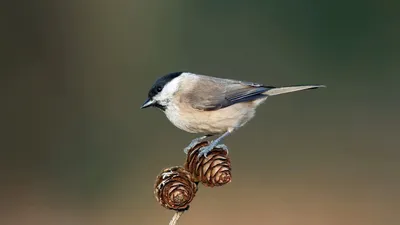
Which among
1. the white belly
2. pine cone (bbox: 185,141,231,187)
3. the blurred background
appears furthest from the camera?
the blurred background

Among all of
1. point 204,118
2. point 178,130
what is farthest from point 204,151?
point 178,130

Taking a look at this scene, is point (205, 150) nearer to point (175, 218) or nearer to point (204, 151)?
point (204, 151)

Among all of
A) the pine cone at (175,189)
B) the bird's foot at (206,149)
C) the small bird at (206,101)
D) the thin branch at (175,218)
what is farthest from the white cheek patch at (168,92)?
the thin branch at (175,218)

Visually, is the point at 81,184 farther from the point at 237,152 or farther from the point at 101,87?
the point at 237,152

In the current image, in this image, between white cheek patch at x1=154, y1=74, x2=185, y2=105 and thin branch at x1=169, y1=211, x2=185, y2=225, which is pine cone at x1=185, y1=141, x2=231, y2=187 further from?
white cheek patch at x1=154, y1=74, x2=185, y2=105

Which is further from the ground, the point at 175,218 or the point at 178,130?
the point at 175,218

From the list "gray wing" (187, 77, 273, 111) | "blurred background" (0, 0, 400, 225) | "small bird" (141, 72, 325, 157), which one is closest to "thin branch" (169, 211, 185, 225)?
"small bird" (141, 72, 325, 157)
